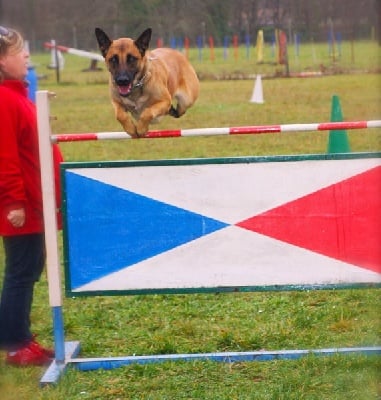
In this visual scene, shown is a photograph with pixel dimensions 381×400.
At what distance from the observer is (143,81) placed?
4668 millimetres

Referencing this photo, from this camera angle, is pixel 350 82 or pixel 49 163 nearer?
pixel 49 163

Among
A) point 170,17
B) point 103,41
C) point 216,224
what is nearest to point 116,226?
point 216,224

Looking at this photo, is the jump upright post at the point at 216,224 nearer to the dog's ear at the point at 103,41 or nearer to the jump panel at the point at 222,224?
the jump panel at the point at 222,224

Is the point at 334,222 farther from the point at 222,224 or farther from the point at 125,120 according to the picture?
the point at 125,120

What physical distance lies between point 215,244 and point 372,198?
785 millimetres

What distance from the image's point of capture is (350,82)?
2080cm

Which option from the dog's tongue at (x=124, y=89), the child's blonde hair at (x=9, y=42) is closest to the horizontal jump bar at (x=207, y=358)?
the dog's tongue at (x=124, y=89)

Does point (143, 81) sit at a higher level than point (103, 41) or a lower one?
lower

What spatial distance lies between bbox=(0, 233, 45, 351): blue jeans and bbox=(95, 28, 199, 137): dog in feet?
2.50

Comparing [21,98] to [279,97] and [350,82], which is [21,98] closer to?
[279,97]

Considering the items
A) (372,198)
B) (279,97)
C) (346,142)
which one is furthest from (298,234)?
(279,97)

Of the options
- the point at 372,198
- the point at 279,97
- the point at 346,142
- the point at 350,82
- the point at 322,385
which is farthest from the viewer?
the point at 350,82

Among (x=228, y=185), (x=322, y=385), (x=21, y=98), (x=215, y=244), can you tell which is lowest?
(x=322, y=385)

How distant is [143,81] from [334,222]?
1.29 meters
